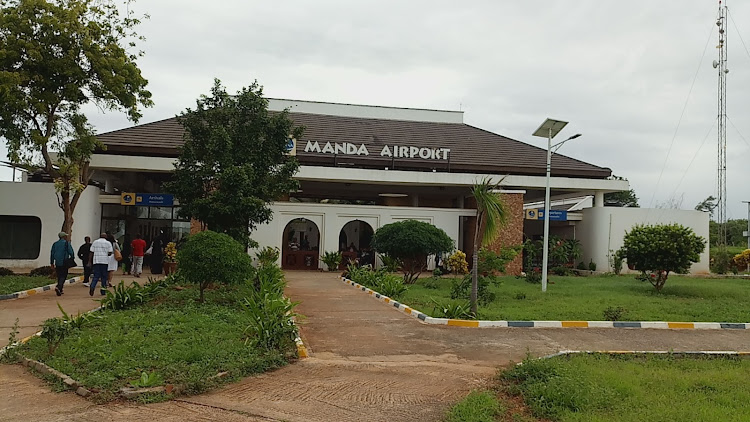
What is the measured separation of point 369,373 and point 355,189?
74.3 ft

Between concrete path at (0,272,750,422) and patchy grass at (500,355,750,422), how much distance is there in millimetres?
692

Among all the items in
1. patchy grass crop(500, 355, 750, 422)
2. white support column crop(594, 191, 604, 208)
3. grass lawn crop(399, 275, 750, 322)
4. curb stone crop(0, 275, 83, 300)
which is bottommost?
curb stone crop(0, 275, 83, 300)

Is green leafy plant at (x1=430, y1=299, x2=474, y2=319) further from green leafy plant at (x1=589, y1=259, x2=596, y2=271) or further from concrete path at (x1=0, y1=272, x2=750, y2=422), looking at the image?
green leafy plant at (x1=589, y1=259, x2=596, y2=271)

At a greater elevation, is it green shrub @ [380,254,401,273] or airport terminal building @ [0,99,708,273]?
airport terminal building @ [0,99,708,273]

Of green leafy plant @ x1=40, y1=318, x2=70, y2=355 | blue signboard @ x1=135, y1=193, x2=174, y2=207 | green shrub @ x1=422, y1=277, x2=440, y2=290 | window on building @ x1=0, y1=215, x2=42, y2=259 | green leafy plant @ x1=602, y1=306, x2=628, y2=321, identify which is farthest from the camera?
blue signboard @ x1=135, y1=193, x2=174, y2=207

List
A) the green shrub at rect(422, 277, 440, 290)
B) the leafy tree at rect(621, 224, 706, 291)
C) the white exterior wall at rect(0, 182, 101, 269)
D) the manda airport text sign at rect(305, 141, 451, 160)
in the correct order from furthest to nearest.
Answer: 1. the manda airport text sign at rect(305, 141, 451, 160)
2. the white exterior wall at rect(0, 182, 101, 269)
3. the green shrub at rect(422, 277, 440, 290)
4. the leafy tree at rect(621, 224, 706, 291)

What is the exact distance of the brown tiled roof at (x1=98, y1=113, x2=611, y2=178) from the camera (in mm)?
25109

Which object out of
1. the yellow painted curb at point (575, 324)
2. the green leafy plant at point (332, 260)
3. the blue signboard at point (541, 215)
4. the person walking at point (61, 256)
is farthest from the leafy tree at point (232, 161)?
the blue signboard at point (541, 215)

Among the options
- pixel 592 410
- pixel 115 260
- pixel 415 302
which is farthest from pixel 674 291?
pixel 115 260

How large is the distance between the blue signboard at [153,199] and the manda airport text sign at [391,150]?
6121 millimetres

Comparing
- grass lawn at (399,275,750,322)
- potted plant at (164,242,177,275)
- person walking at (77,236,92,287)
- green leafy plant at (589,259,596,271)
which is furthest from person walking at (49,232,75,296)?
green leafy plant at (589,259,596,271)

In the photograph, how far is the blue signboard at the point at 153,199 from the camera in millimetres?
23484

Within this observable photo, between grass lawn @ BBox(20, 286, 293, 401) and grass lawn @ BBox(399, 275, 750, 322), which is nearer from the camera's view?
grass lawn @ BBox(20, 286, 293, 401)

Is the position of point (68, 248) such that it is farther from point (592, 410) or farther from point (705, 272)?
point (705, 272)
